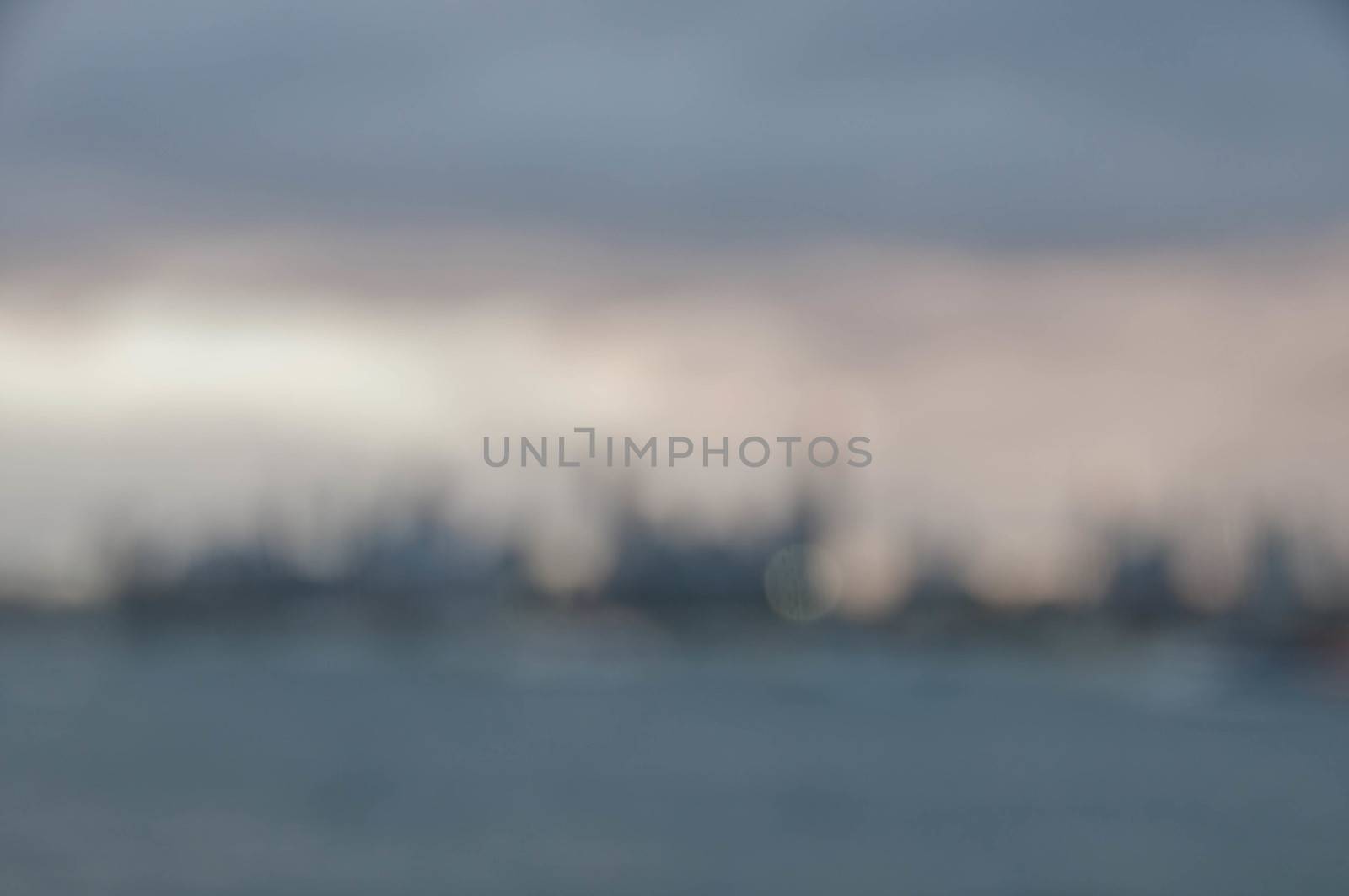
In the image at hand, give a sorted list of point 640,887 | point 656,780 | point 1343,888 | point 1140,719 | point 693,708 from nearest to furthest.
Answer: point 1343,888
point 640,887
point 656,780
point 1140,719
point 693,708

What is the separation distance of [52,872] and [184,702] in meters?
29.0

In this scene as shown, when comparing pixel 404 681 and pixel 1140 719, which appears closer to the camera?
pixel 1140 719

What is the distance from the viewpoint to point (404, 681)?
49.0 meters

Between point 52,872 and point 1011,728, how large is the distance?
84.4 ft

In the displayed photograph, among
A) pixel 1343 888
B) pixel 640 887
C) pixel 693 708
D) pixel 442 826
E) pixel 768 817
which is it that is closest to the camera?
pixel 1343 888

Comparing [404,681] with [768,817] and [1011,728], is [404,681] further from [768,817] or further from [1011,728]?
[768,817]

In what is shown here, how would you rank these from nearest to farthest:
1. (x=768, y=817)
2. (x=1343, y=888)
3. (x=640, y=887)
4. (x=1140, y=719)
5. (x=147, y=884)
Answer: (x=1343, y=888)
(x=147, y=884)
(x=640, y=887)
(x=768, y=817)
(x=1140, y=719)

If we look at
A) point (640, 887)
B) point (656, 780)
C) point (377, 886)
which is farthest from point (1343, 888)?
point (656, 780)

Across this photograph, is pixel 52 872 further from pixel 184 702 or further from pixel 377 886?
pixel 184 702

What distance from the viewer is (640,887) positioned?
13.4 m

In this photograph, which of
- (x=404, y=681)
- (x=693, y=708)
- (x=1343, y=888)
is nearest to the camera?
(x=1343, y=888)

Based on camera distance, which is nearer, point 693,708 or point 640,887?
point 640,887

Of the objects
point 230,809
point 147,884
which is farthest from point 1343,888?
point 230,809

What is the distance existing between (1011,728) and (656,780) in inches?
508
